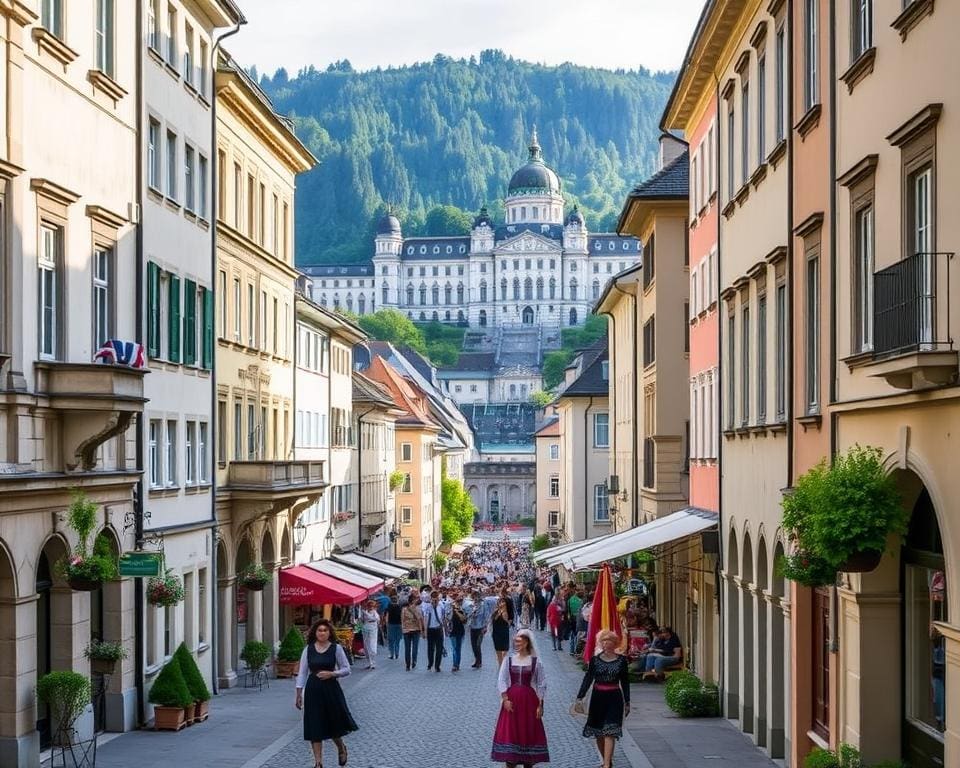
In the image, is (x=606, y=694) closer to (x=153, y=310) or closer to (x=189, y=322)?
(x=153, y=310)

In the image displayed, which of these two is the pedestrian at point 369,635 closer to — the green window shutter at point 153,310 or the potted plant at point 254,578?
the potted plant at point 254,578

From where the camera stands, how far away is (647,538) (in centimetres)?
2895

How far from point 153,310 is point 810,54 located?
481 inches

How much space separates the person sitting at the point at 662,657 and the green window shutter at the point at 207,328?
390 inches

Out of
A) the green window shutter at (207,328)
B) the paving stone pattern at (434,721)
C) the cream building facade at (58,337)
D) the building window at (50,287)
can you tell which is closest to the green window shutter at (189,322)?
the green window shutter at (207,328)

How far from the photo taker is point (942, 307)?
1227 cm

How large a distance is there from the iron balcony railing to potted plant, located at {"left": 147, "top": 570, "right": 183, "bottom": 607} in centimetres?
1515

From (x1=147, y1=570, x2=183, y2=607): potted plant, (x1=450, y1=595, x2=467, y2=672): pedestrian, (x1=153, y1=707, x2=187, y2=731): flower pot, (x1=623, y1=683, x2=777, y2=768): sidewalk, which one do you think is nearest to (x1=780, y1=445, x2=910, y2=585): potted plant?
(x1=623, y1=683, x2=777, y2=768): sidewalk

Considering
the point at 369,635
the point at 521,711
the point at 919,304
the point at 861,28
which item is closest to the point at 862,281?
the point at 861,28

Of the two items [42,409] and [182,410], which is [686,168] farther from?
[42,409]

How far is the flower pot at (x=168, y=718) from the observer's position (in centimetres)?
2491

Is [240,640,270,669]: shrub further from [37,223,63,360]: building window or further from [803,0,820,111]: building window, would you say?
[803,0,820,111]: building window

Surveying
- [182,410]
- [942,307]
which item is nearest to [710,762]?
[942,307]

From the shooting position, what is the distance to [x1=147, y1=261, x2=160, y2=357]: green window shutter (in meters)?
26.9
